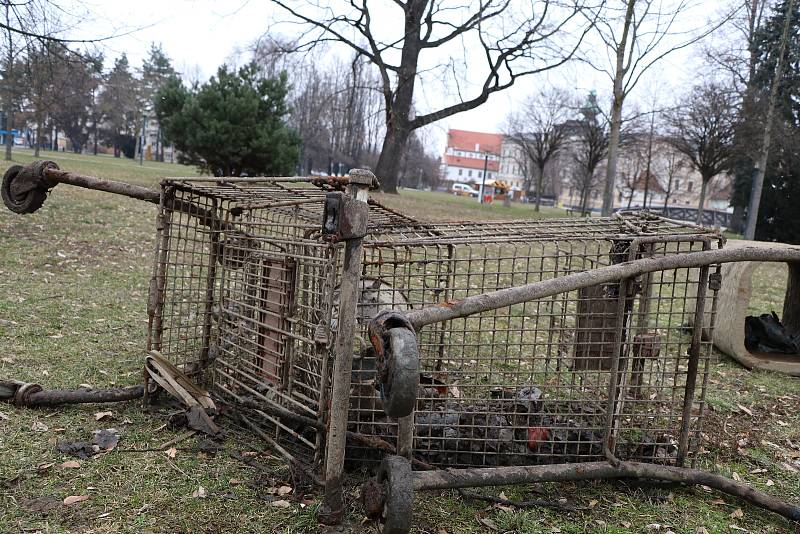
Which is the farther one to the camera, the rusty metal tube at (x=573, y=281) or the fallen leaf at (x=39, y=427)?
the fallen leaf at (x=39, y=427)

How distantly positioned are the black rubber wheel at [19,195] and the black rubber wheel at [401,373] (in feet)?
9.62

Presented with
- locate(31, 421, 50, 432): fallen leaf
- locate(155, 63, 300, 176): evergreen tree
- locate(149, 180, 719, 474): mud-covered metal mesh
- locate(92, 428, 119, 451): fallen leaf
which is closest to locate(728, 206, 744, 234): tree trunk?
locate(155, 63, 300, 176): evergreen tree

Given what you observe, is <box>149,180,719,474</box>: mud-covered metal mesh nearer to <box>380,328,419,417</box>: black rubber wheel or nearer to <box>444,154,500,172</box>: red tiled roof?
<box>380,328,419,417</box>: black rubber wheel

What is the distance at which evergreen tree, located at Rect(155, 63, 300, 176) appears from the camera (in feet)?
53.8

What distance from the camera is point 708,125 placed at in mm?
27000

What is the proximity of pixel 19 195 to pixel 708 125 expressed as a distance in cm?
2889

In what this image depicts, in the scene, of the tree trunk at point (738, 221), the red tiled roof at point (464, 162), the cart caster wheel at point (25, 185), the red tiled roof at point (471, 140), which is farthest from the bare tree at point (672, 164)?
the red tiled roof at point (471, 140)

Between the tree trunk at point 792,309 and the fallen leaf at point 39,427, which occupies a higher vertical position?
the tree trunk at point 792,309

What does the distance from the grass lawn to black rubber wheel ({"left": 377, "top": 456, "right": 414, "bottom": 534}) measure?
1.75 feet

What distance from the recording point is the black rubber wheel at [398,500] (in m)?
2.30

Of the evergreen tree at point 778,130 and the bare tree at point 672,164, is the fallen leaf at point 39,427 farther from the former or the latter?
the bare tree at point 672,164

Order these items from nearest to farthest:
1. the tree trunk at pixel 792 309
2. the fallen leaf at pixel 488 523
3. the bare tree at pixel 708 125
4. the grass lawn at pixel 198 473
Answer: the grass lawn at pixel 198 473 < the fallen leaf at pixel 488 523 < the tree trunk at pixel 792 309 < the bare tree at pixel 708 125

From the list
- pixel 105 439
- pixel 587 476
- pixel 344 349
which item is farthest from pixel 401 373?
pixel 105 439

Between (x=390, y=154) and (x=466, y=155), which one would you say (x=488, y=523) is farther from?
(x=466, y=155)
